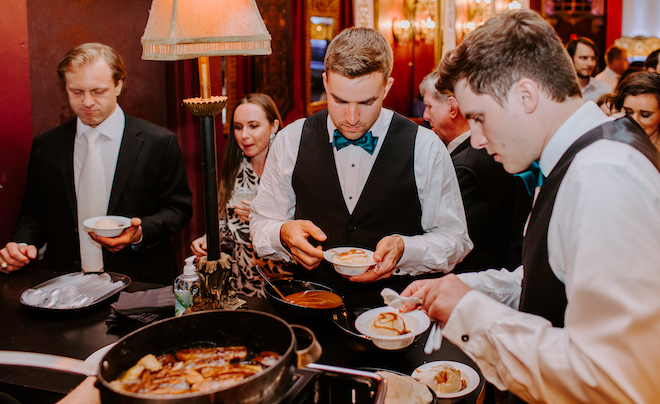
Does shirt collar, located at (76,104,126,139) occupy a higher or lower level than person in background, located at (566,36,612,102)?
lower

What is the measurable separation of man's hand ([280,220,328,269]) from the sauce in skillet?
13cm

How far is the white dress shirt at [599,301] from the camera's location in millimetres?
876

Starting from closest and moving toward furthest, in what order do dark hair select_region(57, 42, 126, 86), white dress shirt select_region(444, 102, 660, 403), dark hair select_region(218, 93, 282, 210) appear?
1. white dress shirt select_region(444, 102, 660, 403)
2. dark hair select_region(57, 42, 126, 86)
3. dark hair select_region(218, 93, 282, 210)

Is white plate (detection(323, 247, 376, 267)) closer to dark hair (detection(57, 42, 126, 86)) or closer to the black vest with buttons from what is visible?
the black vest with buttons

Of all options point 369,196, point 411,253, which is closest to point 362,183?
point 369,196

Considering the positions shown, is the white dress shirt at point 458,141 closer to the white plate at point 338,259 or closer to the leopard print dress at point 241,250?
the leopard print dress at point 241,250

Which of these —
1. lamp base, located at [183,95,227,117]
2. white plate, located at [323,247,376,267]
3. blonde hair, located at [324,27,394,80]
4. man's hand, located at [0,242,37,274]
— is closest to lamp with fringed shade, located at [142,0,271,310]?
lamp base, located at [183,95,227,117]

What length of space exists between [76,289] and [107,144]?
A: 1.08m

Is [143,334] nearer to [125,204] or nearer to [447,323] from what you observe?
[447,323]

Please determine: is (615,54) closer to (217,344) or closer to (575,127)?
(575,127)

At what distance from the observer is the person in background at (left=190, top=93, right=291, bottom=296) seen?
10.2 ft

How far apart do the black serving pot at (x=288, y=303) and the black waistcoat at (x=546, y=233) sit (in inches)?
26.9

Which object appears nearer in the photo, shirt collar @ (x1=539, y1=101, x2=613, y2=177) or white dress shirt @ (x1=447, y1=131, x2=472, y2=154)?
shirt collar @ (x1=539, y1=101, x2=613, y2=177)

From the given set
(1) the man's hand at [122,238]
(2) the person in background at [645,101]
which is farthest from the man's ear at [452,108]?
(1) the man's hand at [122,238]
